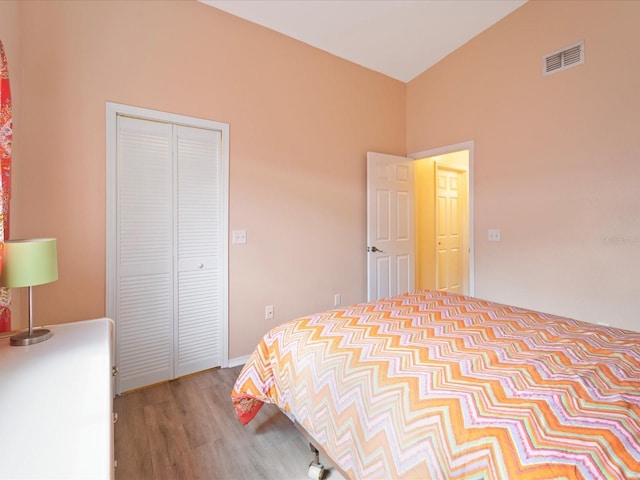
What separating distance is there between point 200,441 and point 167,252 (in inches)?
52.2

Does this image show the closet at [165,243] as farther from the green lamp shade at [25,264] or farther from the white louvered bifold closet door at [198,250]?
the green lamp shade at [25,264]

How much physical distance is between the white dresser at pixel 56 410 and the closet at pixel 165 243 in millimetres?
969

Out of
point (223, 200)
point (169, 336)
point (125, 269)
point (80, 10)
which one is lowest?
point (169, 336)

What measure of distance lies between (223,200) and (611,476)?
256 centimetres

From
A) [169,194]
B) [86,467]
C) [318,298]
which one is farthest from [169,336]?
[86,467]

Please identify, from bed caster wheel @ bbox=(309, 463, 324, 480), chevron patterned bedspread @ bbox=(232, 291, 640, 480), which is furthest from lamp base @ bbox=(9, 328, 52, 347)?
bed caster wheel @ bbox=(309, 463, 324, 480)

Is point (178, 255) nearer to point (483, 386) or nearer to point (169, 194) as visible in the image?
point (169, 194)

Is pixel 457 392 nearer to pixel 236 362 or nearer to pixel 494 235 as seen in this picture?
pixel 236 362

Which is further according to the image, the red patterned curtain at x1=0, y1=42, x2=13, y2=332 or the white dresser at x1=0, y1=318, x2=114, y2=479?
the red patterned curtain at x1=0, y1=42, x2=13, y2=332

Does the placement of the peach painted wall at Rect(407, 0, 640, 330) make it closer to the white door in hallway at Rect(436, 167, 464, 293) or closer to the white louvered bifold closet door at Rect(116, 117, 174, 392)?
the white door in hallway at Rect(436, 167, 464, 293)

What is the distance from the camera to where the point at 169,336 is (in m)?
2.43

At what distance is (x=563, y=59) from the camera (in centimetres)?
264

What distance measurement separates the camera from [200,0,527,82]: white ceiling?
102 inches

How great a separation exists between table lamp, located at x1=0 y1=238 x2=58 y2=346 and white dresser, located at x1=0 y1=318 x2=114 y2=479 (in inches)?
2.2
